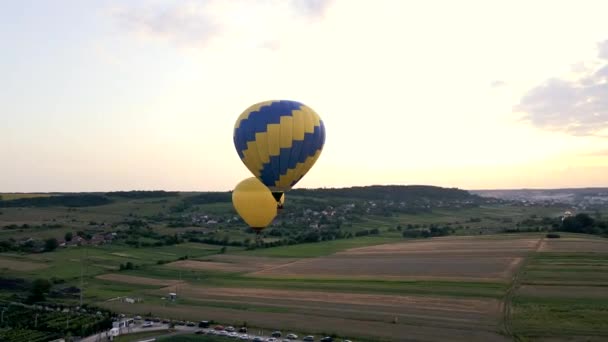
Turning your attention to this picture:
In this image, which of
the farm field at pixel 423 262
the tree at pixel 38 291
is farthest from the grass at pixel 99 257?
the farm field at pixel 423 262

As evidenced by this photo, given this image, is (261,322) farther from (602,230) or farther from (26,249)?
(602,230)

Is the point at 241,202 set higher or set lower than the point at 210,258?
higher

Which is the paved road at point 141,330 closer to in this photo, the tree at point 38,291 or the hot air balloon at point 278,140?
the hot air balloon at point 278,140

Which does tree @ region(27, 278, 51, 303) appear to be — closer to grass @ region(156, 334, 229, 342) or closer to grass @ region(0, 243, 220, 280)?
grass @ region(0, 243, 220, 280)

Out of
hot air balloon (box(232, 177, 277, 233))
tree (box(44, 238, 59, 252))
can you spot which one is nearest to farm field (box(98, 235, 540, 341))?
hot air balloon (box(232, 177, 277, 233))

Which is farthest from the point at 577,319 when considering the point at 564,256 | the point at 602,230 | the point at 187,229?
the point at 187,229

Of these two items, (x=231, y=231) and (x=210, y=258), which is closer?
(x=210, y=258)

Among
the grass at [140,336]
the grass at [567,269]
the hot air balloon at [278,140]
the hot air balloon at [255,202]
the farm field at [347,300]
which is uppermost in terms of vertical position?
the hot air balloon at [278,140]
